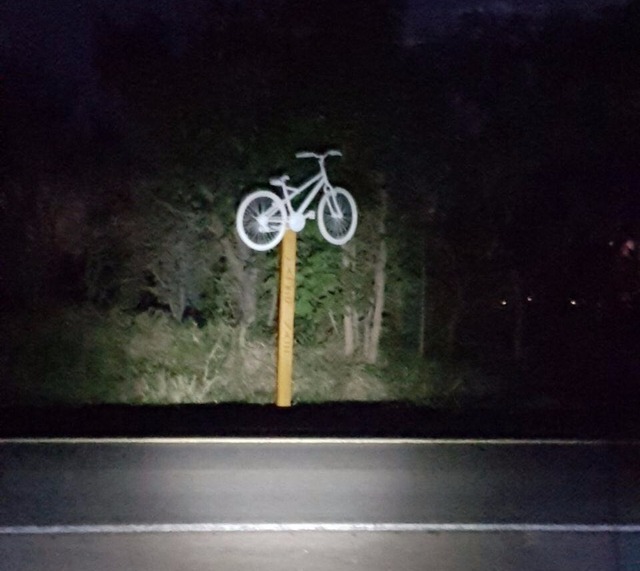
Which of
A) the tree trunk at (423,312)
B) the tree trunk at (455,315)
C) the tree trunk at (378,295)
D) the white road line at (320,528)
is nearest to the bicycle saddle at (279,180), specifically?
the tree trunk at (378,295)

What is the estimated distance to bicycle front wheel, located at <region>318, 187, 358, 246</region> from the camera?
49.1 ft

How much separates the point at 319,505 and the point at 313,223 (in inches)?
286

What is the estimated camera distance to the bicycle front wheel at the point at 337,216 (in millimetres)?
14954

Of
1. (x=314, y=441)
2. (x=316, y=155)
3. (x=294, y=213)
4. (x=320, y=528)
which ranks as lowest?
(x=320, y=528)

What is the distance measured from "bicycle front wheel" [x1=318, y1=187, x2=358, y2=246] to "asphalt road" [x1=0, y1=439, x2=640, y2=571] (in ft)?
14.3

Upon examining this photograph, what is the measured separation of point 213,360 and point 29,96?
5181 mm

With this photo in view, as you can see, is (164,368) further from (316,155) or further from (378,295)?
(316,155)

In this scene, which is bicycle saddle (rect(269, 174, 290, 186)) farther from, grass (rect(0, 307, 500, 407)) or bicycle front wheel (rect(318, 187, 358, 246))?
grass (rect(0, 307, 500, 407))

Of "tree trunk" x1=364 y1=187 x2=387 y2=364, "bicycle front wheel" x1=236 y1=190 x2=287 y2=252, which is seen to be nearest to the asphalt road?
"bicycle front wheel" x1=236 y1=190 x2=287 y2=252

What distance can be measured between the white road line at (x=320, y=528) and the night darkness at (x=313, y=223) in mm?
6926

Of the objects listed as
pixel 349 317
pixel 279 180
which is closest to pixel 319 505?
pixel 279 180

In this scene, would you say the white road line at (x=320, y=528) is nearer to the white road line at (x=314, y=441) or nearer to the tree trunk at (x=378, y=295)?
the white road line at (x=314, y=441)

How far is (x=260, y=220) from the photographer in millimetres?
14422

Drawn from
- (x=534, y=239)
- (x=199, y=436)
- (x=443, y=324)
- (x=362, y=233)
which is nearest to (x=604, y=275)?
(x=534, y=239)
